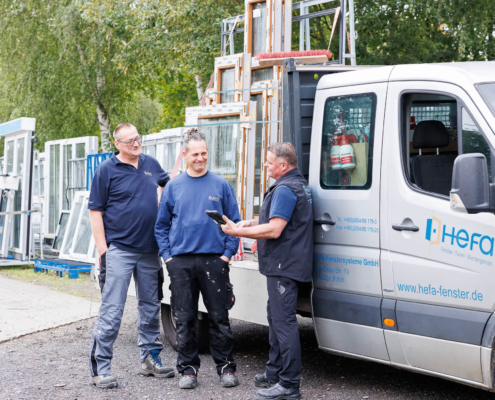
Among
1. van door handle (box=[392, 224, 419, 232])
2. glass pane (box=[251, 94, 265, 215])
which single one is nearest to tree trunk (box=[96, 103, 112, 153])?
glass pane (box=[251, 94, 265, 215])

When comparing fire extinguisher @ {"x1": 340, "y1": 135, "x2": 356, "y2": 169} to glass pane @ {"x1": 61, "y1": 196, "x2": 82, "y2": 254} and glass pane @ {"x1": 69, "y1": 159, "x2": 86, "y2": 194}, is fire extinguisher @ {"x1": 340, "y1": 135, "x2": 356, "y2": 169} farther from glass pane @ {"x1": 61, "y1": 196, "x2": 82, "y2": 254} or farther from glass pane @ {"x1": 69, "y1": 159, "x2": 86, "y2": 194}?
glass pane @ {"x1": 69, "y1": 159, "x2": 86, "y2": 194}

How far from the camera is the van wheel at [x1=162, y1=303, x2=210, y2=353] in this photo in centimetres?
608

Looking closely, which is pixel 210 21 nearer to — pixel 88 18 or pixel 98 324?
pixel 88 18

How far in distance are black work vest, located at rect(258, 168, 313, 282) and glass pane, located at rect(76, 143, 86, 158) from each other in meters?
10.7

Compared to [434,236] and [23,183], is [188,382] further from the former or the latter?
[23,183]

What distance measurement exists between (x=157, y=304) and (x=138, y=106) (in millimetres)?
24728

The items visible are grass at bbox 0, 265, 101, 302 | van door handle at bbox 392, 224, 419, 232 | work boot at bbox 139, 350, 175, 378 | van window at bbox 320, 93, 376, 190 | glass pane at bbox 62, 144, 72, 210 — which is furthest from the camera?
glass pane at bbox 62, 144, 72, 210

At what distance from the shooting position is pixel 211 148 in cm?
668

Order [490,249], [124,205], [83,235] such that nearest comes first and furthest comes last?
[490,249]
[124,205]
[83,235]

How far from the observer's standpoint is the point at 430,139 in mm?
4520

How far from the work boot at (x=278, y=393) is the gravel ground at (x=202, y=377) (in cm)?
18

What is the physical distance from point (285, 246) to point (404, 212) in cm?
84

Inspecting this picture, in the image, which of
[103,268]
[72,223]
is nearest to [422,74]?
[103,268]

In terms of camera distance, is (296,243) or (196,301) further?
(196,301)
